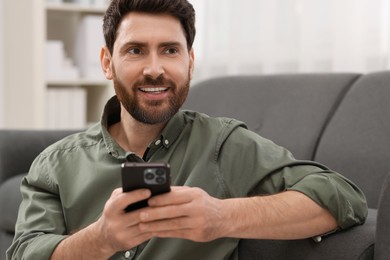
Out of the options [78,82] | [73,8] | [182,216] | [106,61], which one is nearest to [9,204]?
[106,61]

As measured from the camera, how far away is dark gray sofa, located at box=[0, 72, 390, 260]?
1.81 metres

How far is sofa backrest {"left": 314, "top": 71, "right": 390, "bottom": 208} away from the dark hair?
2.11 ft

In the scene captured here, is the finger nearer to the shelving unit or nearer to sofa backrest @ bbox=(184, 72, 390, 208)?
sofa backrest @ bbox=(184, 72, 390, 208)

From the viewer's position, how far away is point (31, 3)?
10.5ft

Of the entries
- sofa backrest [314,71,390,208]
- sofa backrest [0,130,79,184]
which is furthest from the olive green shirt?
sofa backrest [0,130,79,184]

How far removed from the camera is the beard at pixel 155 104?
4.46 feet

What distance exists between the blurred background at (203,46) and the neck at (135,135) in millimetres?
1291

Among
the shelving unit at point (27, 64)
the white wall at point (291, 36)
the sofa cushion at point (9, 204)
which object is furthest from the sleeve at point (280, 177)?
the shelving unit at point (27, 64)

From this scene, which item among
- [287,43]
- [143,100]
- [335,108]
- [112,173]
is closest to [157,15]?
[143,100]

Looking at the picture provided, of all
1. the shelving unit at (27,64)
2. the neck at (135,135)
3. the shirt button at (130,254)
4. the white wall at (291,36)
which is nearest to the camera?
the shirt button at (130,254)

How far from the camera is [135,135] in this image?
147cm

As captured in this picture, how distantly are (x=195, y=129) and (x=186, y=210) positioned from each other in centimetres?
37

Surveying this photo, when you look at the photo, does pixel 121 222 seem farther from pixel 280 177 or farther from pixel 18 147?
pixel 18 147

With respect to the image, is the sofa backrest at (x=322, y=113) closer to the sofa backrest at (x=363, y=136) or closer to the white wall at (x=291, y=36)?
the sofa backrest at (x=363, y=136)
